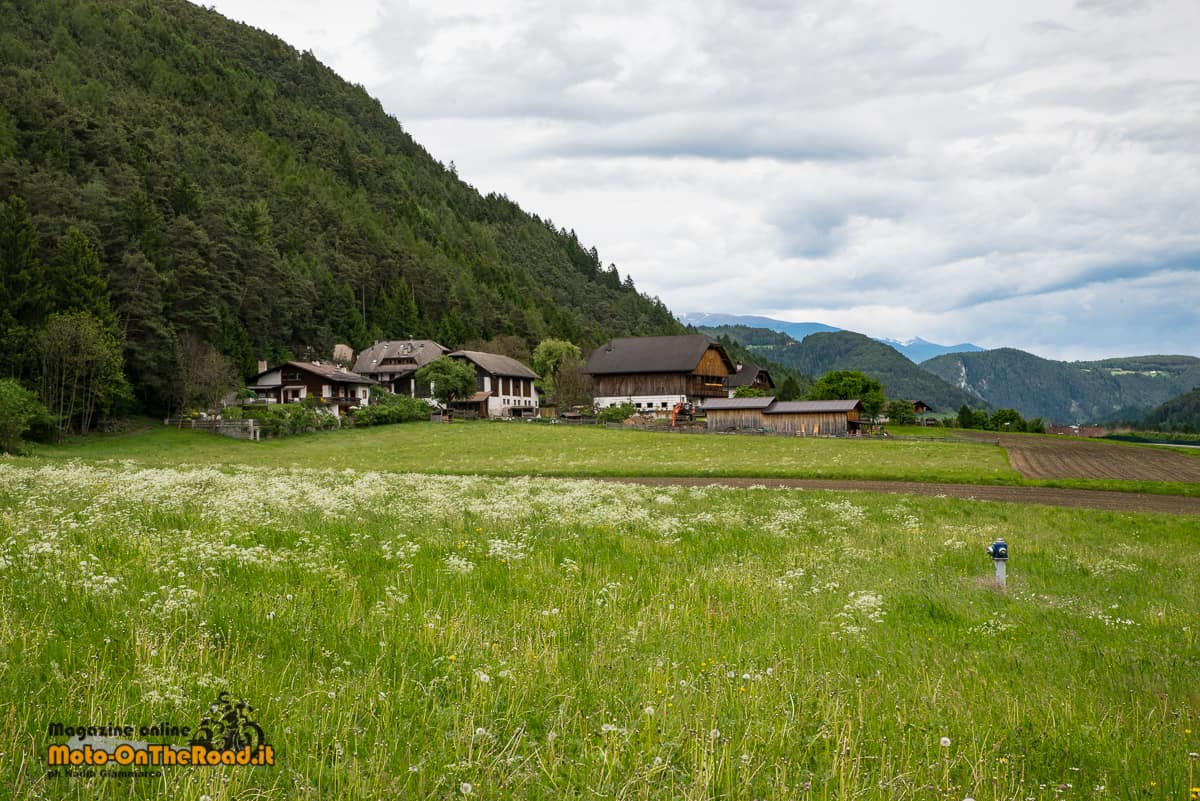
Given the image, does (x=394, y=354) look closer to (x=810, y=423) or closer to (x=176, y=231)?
(x=176, y=231)

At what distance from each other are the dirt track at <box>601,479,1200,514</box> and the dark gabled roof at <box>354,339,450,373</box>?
84729 mm

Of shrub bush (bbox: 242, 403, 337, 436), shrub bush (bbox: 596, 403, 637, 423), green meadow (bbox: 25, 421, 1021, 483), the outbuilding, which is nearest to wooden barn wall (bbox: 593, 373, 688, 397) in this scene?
shrub bush (bbox: 596, 403, 637, 423)

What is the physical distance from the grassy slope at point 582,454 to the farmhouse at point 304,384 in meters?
17.9

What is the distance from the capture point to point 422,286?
160m

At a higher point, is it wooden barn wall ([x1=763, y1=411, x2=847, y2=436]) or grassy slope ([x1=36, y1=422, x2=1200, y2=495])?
wooden barn wall ([x1=763, y1=411, x2=847, y2=436])

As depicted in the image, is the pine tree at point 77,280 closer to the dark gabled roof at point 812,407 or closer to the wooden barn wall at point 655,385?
the wooden barn wall at point 655,385

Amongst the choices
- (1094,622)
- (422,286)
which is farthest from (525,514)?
(422,286)

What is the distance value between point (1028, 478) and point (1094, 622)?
121 ft

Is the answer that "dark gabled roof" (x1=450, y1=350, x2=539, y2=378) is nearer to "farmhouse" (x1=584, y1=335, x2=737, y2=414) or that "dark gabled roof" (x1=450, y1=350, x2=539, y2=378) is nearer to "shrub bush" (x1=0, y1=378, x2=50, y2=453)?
"farmhouse" (x1=584, y1=335, x2=737, y2=414)

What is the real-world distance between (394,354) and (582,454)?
72.4m

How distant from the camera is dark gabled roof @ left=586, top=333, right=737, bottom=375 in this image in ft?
380

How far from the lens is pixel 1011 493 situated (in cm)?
3478

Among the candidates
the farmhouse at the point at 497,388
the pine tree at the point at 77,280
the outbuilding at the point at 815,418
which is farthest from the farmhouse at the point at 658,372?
the pine tree at the point at 77,280

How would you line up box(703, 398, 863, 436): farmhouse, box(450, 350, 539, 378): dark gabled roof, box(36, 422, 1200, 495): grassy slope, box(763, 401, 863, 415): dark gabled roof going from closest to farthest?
1. box(36, 422, 1200, 495): grassy slope
2. box(703, 398, 863, 436): farmhouse
3. box(763, 401, 863, 415): dark gabled roof
4. box(450, 350, 539, 378): dark gabled roof
